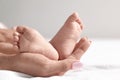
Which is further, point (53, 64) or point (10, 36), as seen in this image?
point (10, 36)

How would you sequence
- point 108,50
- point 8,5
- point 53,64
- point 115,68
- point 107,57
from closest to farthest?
point 53,64 → point 115,68 → point 107,57 → point 108,50 → point 8,5

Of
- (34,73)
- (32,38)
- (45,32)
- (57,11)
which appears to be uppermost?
(57,11)

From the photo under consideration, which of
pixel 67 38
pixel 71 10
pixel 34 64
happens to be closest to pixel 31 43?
pixel 34 64

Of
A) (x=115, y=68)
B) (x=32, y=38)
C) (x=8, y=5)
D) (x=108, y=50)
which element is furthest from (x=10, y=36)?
(x=8, y=5)

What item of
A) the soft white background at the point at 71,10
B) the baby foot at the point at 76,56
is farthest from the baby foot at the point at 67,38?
the soft white background at the point at 71,10

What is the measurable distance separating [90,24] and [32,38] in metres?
1.19

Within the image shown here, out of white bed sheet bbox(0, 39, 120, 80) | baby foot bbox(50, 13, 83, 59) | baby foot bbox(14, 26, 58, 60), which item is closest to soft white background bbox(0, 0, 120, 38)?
white bed sheet bbox(0, 39, 120, 80)

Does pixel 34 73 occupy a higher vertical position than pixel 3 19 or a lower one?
lower

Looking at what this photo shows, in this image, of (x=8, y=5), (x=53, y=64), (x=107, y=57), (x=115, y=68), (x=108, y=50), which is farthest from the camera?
(x=8, y=5)

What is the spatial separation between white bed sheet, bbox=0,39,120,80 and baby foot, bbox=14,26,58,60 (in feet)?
0.26

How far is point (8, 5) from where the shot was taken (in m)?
1.97

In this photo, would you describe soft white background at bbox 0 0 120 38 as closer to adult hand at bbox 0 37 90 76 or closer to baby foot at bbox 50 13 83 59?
baby foot at bbox 50 13 83 59

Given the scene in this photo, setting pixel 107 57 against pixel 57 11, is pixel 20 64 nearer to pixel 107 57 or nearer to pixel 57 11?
pixel 107 57

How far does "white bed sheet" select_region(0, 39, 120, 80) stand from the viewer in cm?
79
